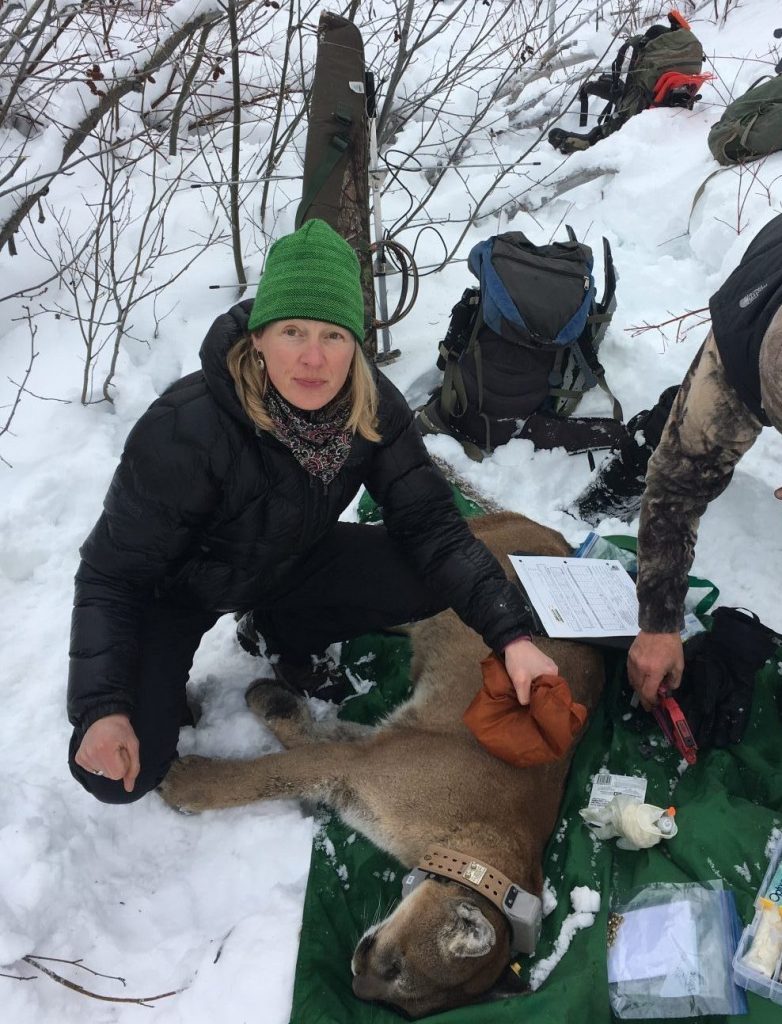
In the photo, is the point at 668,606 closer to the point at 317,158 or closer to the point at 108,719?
the point at 108,719

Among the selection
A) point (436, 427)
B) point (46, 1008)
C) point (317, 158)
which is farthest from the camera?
point (436, 427)

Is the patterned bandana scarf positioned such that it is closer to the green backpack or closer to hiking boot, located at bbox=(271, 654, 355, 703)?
hiking boot, located at bbox=(271, 654, 355, 703)

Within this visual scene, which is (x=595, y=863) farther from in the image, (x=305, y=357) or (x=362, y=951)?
(x=305, y=357)

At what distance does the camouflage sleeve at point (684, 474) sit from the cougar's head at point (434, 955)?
1.19 metres

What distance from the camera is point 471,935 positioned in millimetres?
2184

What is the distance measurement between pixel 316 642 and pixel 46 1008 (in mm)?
1520

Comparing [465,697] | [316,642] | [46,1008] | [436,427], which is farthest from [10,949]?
[436,427]

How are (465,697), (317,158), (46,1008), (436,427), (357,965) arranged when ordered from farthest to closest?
(436,427)
(317,158)
(465,697)
(357,965)
(46,1008)

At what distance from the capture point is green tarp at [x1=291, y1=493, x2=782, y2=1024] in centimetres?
211

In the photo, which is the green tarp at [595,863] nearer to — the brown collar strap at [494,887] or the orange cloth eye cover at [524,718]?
the brown collar strap at [494,887]

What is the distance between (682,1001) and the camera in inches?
81.9

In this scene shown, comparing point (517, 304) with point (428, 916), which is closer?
point (428, 916)

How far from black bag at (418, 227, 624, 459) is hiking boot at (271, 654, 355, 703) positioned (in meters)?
1.77

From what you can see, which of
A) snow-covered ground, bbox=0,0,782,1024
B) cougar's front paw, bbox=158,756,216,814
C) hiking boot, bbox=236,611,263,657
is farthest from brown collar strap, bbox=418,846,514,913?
hiking boot, bbox=236,611,263,657
